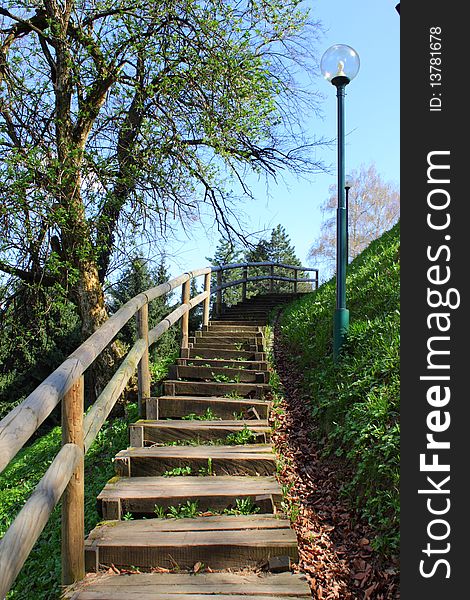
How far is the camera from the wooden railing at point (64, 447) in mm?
2156

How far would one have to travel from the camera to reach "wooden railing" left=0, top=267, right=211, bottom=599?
7.07 feet

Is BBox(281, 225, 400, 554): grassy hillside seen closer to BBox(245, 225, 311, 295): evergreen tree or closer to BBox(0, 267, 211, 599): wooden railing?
BBox(0, 267, 211, 599): wooden railing

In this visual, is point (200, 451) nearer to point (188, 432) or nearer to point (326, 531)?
point (188, 432)

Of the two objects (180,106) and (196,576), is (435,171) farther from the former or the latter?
(180,106)

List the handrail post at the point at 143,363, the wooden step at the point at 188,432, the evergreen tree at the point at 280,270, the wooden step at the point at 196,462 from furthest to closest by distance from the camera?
1. the evergreen tree at the point at 280,270
2. the handrail post at the point at 143,363
3. the wooden step at the point at 188,432
4. the wooden step at the point at 196,462

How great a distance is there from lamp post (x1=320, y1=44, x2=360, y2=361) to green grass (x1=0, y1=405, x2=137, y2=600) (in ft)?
9.17

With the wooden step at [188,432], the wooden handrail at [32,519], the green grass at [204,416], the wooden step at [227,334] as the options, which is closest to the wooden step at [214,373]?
the green grass at [204,416]

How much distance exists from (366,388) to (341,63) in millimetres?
3938

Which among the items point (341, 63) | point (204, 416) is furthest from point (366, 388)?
point (341, 63)

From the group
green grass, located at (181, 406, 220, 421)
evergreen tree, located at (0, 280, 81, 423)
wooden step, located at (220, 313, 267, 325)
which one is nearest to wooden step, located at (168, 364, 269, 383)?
green grass, located at (181, 406, 220, 421)

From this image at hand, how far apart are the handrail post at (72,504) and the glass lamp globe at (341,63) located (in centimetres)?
507

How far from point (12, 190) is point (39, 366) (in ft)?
35.0

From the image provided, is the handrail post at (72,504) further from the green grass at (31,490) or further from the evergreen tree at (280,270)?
the evergreen tree at (280,270)

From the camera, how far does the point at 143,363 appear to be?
532 centimetres
